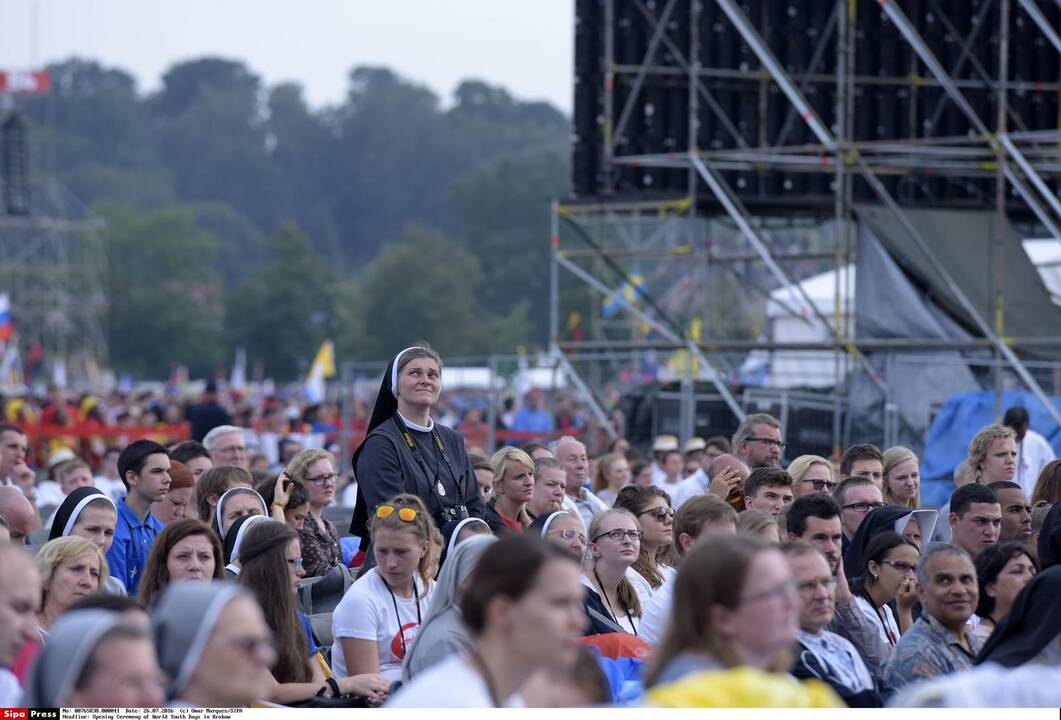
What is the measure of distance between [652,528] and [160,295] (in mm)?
88566

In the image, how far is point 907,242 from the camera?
721 inches

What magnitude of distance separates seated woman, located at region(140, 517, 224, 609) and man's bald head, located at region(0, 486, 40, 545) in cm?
196

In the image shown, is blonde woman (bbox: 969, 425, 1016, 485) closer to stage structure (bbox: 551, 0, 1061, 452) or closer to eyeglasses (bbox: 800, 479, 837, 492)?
eyeglasses (bbox: 800, 479, 837, 492)

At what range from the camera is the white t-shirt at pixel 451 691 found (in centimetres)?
432

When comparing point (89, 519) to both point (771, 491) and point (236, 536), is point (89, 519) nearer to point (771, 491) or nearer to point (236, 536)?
point (236, 536)

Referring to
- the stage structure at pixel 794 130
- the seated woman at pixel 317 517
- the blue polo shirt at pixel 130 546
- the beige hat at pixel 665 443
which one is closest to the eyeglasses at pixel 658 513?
the seated woman at pixel 317 517

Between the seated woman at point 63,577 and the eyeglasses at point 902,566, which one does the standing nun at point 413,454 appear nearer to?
the seated woman at point 63,577

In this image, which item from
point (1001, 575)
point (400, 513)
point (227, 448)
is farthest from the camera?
point (227, 448)

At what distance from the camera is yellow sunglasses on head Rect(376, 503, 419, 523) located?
7.24m

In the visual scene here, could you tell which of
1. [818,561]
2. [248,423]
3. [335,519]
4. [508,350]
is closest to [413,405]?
[818,561]

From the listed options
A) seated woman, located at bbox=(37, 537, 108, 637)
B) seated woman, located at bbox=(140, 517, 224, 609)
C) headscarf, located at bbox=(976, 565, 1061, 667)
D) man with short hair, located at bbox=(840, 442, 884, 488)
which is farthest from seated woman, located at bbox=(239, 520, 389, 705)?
man with short hair, located at bbox=(840, 442, 884, 488)

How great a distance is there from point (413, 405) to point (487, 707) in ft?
13.6

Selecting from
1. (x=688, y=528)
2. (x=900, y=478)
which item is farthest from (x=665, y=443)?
(x=688, y=528)

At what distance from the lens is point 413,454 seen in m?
8.37
